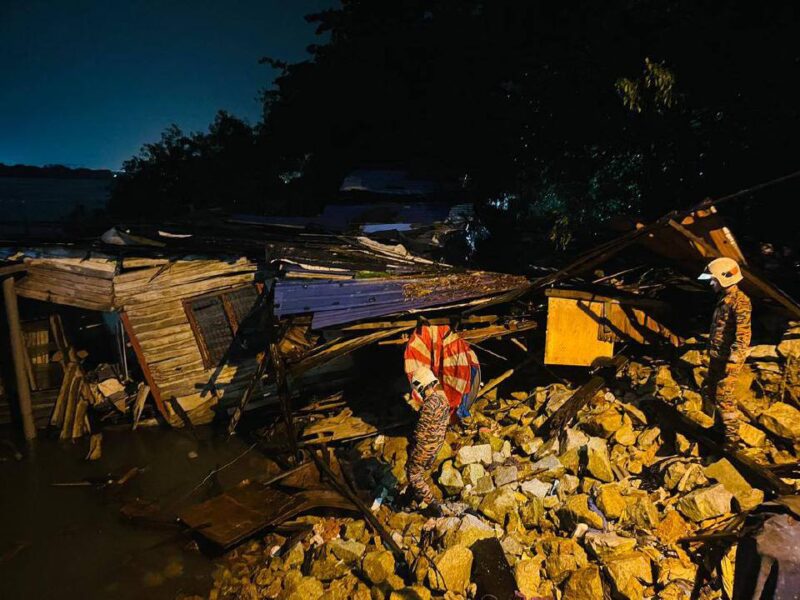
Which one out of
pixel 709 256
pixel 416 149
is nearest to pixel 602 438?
pixel 709 256

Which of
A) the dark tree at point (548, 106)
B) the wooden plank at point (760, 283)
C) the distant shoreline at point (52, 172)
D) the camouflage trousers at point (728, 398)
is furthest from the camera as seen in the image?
the distant shoreline at point (52, 172)

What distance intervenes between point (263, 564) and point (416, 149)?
1356cm

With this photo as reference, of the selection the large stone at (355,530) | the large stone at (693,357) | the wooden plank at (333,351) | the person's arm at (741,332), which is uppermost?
the person's arm at (741,332)

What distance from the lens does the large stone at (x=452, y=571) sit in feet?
14.8

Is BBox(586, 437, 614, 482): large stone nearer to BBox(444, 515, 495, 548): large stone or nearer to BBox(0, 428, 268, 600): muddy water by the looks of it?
BBox(444, 515, 495, 548): large stone

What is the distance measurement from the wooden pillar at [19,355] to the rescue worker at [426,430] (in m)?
8.02

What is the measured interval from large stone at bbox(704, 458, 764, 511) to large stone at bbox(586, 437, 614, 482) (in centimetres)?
104

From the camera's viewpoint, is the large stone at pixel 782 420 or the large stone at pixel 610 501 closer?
the large stone at pixel 610 501

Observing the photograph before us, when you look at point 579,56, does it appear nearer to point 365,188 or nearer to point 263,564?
point 365,188

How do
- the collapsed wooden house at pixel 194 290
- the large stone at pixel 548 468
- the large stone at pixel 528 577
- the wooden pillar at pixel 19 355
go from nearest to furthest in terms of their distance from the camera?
the large stone at pixel 528 577, the large stone at pixel 548 468, the collapsed wooden house at pixel 194 290, the wooden pillar at pixel 19 355

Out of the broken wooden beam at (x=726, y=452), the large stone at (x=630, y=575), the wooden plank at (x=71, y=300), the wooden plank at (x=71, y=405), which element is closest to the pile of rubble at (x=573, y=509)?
the large stone at (x=630, y=575)

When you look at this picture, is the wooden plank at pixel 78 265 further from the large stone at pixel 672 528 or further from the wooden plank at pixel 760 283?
the large stone at pixel 672 528

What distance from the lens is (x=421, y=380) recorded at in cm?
541

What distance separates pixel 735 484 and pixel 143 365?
9.82m
